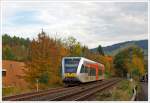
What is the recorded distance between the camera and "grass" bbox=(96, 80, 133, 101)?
12852 mm

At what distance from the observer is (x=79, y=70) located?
13.6 meters

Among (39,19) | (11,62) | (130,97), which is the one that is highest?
(39,19)

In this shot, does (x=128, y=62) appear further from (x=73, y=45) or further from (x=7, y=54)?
(x=7, y=54)

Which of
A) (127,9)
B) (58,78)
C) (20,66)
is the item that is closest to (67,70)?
(58,78)

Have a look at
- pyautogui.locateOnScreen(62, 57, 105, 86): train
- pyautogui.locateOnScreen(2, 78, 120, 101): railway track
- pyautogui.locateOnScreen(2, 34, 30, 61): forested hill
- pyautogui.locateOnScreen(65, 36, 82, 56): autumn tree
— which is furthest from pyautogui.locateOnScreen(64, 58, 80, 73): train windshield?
pyautogui.locateOnScreen(2, 34, 30, 61): forested hill

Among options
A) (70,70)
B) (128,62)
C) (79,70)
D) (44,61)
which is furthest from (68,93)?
(128,62)

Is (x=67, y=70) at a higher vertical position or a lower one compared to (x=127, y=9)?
lower

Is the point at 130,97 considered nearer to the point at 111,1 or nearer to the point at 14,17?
the point at 111,1

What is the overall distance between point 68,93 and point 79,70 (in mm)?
753

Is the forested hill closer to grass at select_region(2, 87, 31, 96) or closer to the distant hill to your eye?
grass at select_region(2, 87, 31, 96)

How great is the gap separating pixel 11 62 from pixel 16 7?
125cm

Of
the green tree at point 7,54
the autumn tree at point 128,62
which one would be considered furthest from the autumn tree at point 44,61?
the autumn tree at point 128,62

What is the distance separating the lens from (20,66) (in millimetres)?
12906

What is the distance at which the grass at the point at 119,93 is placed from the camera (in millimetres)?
12852
